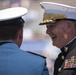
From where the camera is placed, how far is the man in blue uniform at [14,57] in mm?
1732

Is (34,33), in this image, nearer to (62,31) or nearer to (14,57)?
(62,31)

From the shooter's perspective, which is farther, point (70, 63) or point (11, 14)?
point (70, 63)

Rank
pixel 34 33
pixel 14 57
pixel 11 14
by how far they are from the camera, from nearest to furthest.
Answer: pixel 14 57, pixel 11 14, pixel 34 33

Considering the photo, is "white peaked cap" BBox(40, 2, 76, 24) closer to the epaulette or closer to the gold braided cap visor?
the gold braided cap visor

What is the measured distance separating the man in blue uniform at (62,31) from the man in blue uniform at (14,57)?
357 millimetres

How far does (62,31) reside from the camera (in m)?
2.25

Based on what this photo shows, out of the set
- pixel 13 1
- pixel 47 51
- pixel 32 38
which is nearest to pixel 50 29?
pixel 47 51

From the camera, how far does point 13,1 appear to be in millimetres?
8836

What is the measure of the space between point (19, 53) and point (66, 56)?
47 centimetres

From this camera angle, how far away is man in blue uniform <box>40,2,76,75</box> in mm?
2100

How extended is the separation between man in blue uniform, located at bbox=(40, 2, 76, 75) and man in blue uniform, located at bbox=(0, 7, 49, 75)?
357mm

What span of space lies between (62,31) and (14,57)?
61 cm

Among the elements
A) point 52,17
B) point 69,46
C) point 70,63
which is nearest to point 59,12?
point 52,17

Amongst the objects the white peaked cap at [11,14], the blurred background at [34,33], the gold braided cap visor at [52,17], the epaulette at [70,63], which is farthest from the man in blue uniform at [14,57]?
the blurred background at [34,33]
